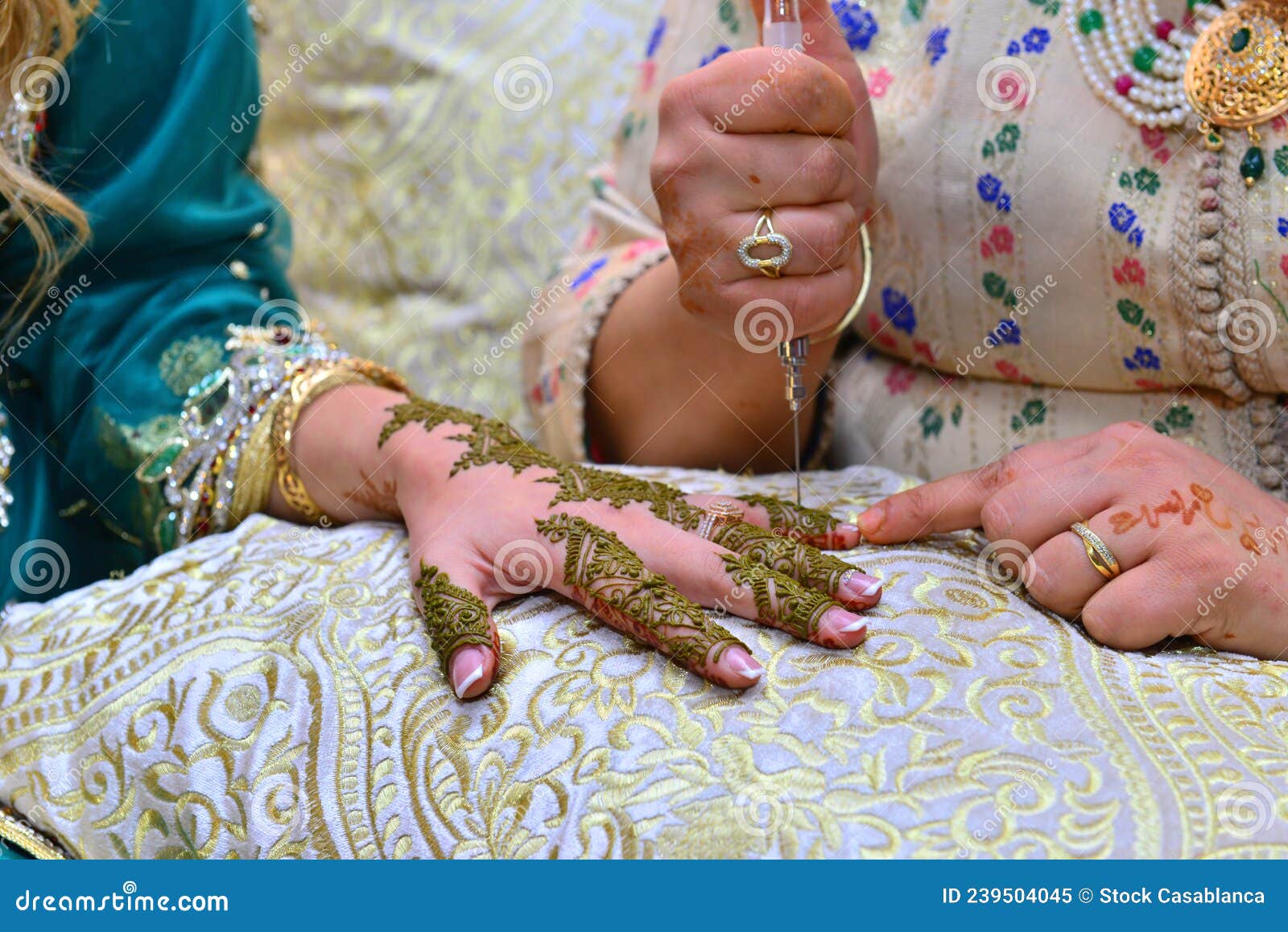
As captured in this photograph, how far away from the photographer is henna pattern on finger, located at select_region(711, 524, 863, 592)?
67 cm

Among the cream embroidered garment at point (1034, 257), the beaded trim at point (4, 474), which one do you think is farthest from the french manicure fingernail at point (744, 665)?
the beaded trim at point (4, 474)

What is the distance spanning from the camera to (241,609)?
0.74 metres

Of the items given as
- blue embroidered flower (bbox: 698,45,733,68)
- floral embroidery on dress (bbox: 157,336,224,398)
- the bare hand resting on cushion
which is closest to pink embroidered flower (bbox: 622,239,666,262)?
blue embroidered flower (bbox: 698,45,733,68)

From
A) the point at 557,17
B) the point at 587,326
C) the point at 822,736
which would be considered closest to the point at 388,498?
the point at 587,326

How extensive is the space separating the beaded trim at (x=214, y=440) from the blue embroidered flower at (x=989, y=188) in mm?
587

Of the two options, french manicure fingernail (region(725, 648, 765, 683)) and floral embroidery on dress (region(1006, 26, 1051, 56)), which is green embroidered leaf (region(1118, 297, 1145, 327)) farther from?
french manicure fingernail (region(725, 648, 765, 683))

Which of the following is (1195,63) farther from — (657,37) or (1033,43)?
(657,37)

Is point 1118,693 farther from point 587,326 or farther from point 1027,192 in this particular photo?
point 587,326

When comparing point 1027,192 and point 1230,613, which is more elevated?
point 1027,192

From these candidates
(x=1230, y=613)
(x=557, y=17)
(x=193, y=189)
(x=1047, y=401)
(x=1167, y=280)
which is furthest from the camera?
(x=557, y=17)

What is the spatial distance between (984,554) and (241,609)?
1.69 feet
